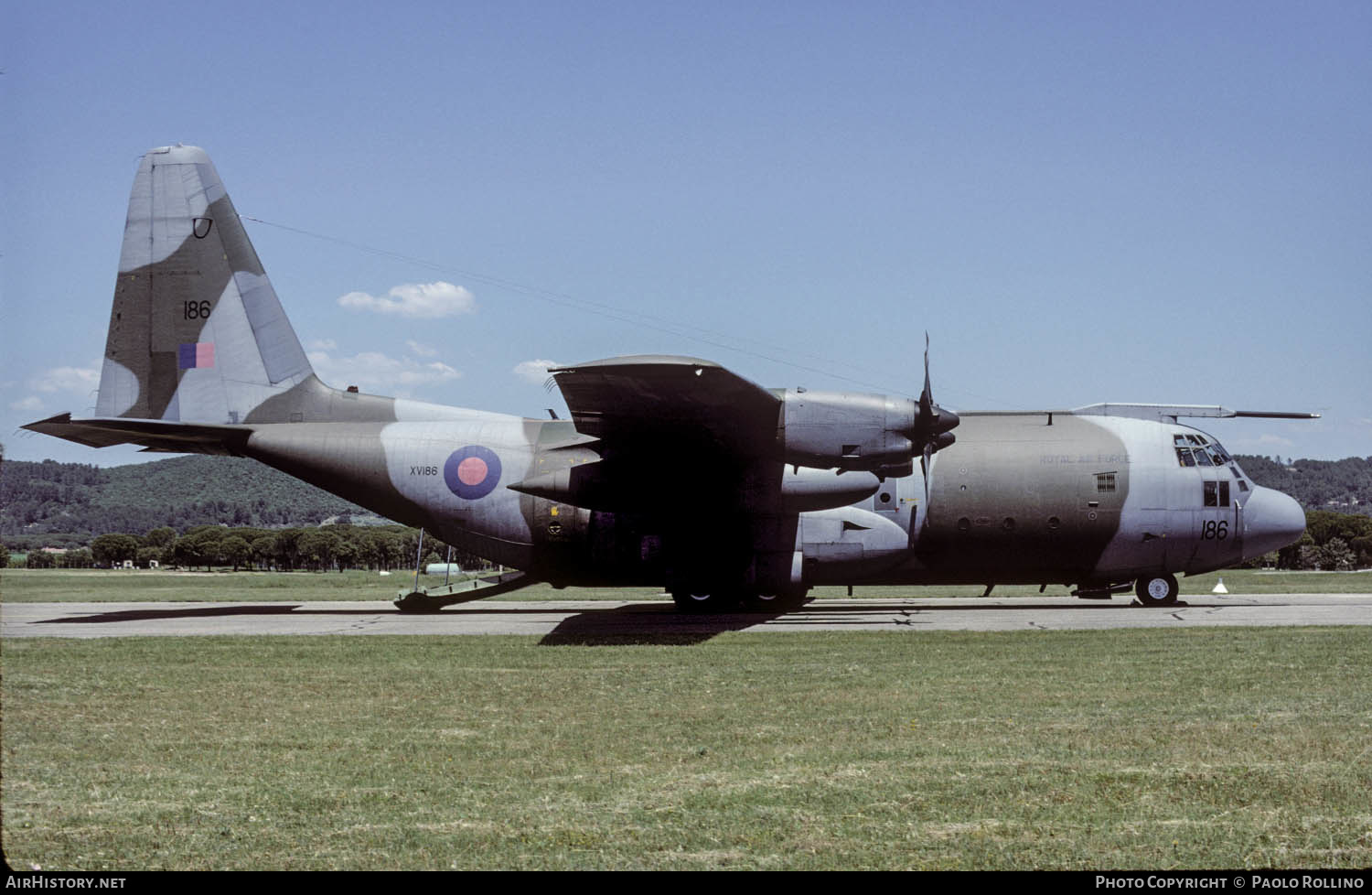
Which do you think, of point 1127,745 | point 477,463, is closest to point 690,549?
point 477,463

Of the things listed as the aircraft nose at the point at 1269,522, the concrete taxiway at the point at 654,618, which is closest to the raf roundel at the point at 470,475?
Result: the concrete taxiway at the point at 654,618

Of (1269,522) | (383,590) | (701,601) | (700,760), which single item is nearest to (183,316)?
(701,601)

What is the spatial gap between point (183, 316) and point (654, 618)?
1270cm

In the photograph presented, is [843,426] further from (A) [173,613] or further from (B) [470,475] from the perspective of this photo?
(A) [173,613]

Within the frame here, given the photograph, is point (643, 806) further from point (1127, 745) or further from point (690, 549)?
point (690, 549)

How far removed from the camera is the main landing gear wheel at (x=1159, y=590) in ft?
80.7

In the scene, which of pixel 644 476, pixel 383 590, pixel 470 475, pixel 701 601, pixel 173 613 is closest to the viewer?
pixel 644 476

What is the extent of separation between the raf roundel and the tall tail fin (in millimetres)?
4413

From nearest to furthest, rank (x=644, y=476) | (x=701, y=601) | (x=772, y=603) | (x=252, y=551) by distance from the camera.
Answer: (x=644, y=476)
(x=701, y=601)
(x=772, y=603)
(x=252, y=551)

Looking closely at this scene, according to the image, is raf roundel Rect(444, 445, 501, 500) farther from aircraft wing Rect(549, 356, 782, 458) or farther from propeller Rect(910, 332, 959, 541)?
propeller Rect(910, 332, 959, 541)

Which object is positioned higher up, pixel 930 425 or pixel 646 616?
pixel 930 425

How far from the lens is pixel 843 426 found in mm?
20062

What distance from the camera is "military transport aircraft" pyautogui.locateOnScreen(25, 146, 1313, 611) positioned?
22484 millimetres

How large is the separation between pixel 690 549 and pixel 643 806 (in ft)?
50.2
